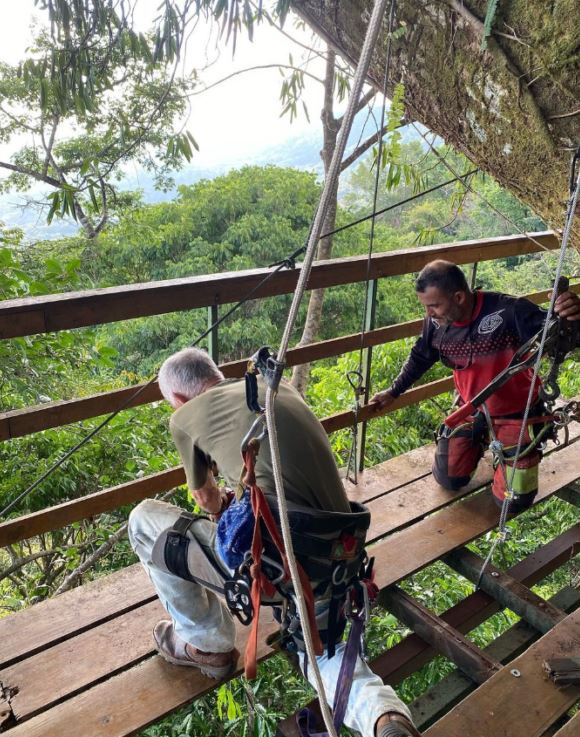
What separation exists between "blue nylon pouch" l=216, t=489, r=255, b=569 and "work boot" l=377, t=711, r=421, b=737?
493mm

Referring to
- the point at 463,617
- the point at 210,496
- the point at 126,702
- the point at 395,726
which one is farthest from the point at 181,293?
the point at 463,617

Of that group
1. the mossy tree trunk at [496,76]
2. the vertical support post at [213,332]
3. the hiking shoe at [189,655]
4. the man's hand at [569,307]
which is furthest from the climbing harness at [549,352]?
the hiking shoe at [189,655]

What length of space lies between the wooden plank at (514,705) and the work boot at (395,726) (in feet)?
0.57

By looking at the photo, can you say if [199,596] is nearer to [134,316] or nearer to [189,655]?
[189,655]

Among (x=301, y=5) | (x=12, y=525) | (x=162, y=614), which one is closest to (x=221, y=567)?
(x=162, y=614)

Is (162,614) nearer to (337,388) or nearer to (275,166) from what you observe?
(337,388)

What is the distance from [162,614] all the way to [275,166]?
40.1 feet

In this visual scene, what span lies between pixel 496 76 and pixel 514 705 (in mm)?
1715

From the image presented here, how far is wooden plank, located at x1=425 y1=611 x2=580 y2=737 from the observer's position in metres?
1.51

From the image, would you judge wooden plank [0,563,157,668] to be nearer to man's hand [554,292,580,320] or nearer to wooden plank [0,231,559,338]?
wooden plank [0,231,559,338]

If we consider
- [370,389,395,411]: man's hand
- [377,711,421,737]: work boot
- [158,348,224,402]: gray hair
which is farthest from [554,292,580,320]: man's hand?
[377,711,421,737]: work boot

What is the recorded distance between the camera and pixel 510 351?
2.14m

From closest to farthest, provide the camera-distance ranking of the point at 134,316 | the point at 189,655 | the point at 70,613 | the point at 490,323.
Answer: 1. the point at 189,655
2. the point at 134,316
3. the point at 70,613
4. the point at 490,323

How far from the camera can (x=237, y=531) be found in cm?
135
